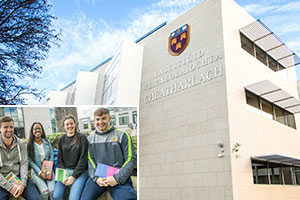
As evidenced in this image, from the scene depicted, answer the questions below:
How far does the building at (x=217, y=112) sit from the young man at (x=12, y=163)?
23.8 feet

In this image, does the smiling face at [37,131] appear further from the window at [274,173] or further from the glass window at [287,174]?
the glass window at [287,174]

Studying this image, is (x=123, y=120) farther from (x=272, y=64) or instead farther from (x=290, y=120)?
(x=290, y=120)

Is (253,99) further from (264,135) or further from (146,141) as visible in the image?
(146,141)

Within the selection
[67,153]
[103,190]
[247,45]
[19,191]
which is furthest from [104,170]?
[247,45]

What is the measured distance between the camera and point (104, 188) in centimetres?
991

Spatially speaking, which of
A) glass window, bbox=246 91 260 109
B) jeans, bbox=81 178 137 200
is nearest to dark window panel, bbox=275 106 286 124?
glass window, bbox=246 91 260 109

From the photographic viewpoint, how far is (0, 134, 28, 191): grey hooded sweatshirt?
964cm

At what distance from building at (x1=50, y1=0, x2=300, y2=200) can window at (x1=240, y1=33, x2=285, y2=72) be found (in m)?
0.06

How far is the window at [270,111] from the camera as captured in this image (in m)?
15.6

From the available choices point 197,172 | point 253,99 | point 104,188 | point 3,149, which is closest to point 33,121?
point 3,149

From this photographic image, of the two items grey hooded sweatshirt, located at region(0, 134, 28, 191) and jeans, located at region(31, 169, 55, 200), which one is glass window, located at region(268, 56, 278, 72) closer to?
jeans, located at region(31, 169, 55, 200)

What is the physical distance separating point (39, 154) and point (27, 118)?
121 centimetres

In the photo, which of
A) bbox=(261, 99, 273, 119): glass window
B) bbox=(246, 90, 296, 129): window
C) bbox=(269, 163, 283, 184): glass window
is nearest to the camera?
bbox=(269, 163, 283, 184): glass window

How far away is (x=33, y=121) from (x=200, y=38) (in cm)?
960
